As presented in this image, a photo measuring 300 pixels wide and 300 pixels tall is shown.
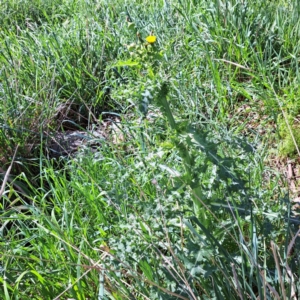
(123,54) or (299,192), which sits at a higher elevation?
(123,54)

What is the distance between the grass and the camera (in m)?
1.48

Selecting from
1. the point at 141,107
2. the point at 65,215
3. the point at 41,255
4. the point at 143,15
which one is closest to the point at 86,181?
the point at 65,215

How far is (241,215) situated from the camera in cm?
155

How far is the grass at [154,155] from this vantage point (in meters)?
1.48

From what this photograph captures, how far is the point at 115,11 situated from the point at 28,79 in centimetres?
116

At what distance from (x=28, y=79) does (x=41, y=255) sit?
1.48 m

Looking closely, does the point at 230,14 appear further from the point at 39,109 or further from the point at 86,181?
the point at 86,181

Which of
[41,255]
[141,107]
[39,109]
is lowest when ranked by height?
[41,255]

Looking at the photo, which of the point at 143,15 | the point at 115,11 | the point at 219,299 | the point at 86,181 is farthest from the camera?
the point at 115,11

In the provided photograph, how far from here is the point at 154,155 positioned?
1624mm

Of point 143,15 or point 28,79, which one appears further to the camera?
point 143,15

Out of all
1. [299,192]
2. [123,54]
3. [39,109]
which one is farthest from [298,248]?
[123,54]

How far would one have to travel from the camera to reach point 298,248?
4.72 ft

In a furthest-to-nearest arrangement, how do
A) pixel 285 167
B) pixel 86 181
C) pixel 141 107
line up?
1. pixel 285 167
2. pixel 86 181
3. pixel 141 107
